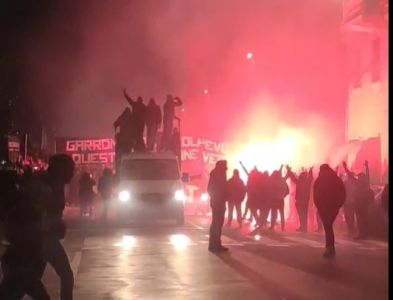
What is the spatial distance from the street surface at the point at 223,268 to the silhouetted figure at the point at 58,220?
79.1 inches

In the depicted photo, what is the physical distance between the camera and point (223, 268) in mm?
11633

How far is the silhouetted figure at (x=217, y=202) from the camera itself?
1416cm

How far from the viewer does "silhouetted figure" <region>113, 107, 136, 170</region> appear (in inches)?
922

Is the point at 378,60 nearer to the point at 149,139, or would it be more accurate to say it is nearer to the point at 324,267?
the point at 149,139

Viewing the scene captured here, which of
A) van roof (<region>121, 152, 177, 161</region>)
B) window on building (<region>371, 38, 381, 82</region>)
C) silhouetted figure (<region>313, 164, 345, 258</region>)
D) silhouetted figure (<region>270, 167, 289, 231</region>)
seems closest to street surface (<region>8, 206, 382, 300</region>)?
silhouetted figure (<region>313, 164, 345, 258</region>)

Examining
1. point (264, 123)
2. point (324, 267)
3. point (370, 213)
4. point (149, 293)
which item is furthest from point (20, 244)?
point (264, 123)

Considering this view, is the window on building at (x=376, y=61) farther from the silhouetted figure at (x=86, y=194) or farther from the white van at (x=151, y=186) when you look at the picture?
the silhouetted figure at (x=86, y=194)

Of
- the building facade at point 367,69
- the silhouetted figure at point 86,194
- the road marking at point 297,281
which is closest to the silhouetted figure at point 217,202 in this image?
the road marking at point 297,281

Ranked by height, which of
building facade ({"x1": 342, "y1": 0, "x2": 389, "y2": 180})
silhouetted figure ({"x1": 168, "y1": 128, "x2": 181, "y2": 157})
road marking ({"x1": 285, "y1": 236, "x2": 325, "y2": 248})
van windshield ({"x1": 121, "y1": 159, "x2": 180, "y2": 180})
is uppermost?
building facade ({"x1": 342, "y1": 0, "x2": 389, "y2": 180})

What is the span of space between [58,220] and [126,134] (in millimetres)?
16828

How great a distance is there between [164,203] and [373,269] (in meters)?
10.4

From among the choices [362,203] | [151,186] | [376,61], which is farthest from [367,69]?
[362,203]

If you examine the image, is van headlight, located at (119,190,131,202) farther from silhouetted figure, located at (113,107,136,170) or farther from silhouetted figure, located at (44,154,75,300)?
silhouetted figure, located at (44,154,75,300)

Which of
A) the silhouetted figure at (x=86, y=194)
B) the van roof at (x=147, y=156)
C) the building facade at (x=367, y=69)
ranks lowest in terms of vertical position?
the silhouetted figure at (x=86, y=194)
